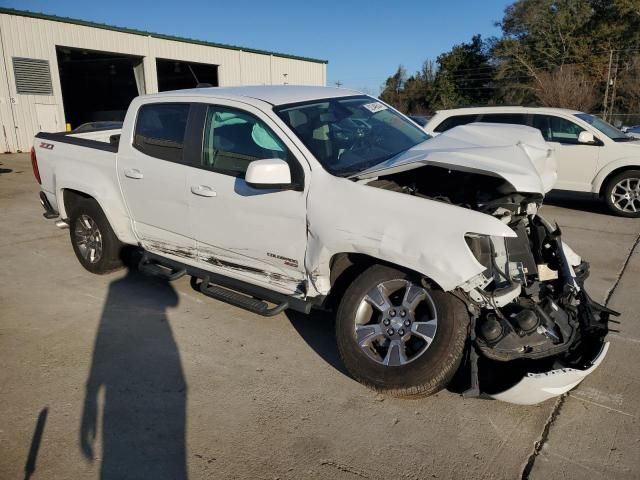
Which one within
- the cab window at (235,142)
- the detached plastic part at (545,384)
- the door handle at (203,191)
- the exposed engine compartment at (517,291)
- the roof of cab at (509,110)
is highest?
the roof of cab at (509,110)

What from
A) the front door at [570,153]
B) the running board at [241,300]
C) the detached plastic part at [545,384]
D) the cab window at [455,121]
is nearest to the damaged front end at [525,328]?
the detached plastic part at [545,384]

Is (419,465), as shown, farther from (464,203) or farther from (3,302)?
(3,302)

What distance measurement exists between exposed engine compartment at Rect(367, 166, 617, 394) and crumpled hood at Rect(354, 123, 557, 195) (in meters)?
0.19

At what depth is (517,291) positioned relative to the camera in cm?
319

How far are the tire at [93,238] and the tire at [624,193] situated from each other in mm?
7674

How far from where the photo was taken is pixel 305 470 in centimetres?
283

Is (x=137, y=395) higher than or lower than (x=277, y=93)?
lower

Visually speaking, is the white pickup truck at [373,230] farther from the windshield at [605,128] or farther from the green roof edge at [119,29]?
the green roof edge at [119,29]

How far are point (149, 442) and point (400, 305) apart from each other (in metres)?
1.70

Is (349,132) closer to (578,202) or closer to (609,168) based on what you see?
(609,168)

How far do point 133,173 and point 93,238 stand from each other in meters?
1.28

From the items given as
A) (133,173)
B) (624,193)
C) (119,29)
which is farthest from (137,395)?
(119,29)

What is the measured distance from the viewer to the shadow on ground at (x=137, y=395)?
2932mm

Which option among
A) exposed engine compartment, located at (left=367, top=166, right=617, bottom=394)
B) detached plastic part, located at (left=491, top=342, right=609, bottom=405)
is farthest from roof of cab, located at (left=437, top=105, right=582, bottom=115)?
detached plastic part, located at (left=491, top=342, right=609, bottom=405)
